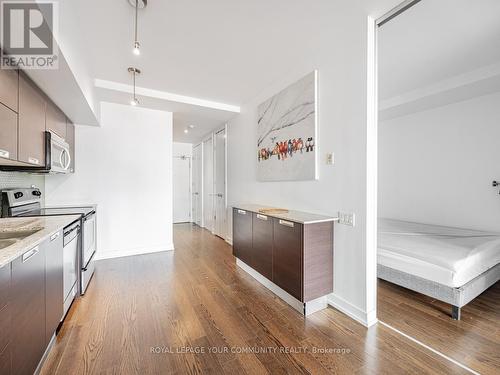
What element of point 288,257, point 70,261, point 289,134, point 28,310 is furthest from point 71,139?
point 288,257

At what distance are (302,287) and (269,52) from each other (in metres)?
2.39

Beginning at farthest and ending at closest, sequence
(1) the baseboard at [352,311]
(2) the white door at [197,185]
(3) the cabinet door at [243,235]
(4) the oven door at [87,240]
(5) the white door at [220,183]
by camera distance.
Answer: (2) the white door at [197,185] < (5) the white door at [220,183] < (3) the cabinet door at [243,235] < (4) the oven door at [87,240] < (1) the baseboard at [352,311]

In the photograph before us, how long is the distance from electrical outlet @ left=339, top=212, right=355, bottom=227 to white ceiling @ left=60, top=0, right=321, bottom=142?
1.76 meters

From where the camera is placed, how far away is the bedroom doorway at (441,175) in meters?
1.80

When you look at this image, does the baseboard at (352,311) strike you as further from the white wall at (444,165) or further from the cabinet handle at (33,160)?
the cabinet handle at (33,160)

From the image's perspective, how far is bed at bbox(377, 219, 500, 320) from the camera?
1.86 m

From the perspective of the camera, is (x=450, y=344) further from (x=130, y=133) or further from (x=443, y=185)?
(x=130, y=133)

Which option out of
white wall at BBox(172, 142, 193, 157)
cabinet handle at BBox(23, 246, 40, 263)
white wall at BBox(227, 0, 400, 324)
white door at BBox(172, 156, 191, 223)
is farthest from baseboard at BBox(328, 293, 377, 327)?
white wall at BBox(172, 142, 193, 157)

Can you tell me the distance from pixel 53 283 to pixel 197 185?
482cm

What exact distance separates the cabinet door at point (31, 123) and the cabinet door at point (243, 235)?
2.16 m

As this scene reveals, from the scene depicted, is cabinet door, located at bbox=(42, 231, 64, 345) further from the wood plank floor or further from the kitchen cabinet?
the kitchen cabinet

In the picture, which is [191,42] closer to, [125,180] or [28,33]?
[28,33]

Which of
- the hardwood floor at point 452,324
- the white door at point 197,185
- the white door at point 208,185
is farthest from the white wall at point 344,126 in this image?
the white door at point 197,185

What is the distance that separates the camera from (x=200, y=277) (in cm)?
280
